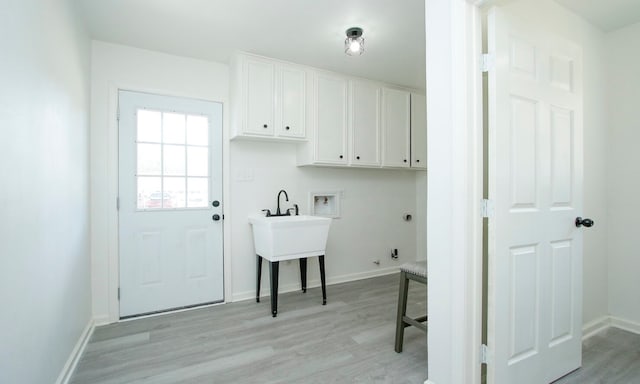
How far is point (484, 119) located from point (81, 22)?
2789mm

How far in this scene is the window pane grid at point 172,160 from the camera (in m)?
2.75

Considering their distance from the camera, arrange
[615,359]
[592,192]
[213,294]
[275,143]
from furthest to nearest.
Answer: [275,143] → [213,294] → [592,192] → [615,359]

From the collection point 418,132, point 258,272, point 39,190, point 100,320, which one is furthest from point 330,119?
point 100,320

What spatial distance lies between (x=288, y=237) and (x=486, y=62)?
78.2 inches

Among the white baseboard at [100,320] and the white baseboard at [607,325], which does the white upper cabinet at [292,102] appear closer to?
the white baseboard at [100,320]

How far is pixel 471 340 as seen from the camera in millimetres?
1485

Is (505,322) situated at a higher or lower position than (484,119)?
lower

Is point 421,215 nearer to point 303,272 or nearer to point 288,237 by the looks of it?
point 303,272

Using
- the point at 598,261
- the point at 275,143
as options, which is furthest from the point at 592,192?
the point at 275,143

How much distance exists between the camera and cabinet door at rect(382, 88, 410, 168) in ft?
12.1

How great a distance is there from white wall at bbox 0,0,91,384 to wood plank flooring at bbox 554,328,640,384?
267 cm

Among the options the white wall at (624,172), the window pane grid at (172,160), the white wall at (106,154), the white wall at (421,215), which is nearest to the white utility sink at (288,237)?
the window pane grid at (172,160)

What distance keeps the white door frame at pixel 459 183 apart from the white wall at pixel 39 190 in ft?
5.91

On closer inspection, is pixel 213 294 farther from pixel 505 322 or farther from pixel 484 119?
pixel 484 119
